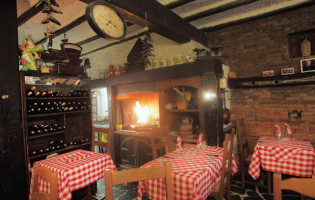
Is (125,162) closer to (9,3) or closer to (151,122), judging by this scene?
(151,122)

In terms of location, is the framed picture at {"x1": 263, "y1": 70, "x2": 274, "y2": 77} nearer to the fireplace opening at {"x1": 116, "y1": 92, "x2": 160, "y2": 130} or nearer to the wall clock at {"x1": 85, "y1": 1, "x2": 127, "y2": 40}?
the fireplace opening at {"x1": 116, "y1": 92, "x2": 160, "y2": 130}

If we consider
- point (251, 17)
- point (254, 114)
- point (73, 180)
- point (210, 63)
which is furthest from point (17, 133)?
point (251, 17)

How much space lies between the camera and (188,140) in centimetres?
408

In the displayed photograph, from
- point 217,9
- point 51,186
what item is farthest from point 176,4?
point 51,186

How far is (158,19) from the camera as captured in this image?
3.43 metres

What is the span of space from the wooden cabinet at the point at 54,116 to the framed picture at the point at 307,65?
4.57m

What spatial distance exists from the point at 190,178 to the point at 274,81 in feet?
10.9

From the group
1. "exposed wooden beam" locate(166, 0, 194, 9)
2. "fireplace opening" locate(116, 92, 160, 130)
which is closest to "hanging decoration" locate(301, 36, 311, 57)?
"exposed wooden beam" locate(166, 0, 194, 9)

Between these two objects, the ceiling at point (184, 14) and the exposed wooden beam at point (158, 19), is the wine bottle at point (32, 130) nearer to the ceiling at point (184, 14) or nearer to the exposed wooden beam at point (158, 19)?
the ceiling at point (184, 14)

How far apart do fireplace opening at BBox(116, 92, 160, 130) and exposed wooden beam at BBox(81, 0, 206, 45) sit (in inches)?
62.1

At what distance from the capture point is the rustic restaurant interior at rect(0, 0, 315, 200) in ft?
8.61

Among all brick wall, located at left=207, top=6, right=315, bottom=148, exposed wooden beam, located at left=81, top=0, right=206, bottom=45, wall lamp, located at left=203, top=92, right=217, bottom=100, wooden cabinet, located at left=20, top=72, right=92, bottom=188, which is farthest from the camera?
brick wall, located at left=207, top=6, right=315, bottom=148

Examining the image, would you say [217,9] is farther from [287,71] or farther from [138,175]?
[138,175]

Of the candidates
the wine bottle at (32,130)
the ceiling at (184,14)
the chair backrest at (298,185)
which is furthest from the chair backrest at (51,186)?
the ceiling at (184,14)
